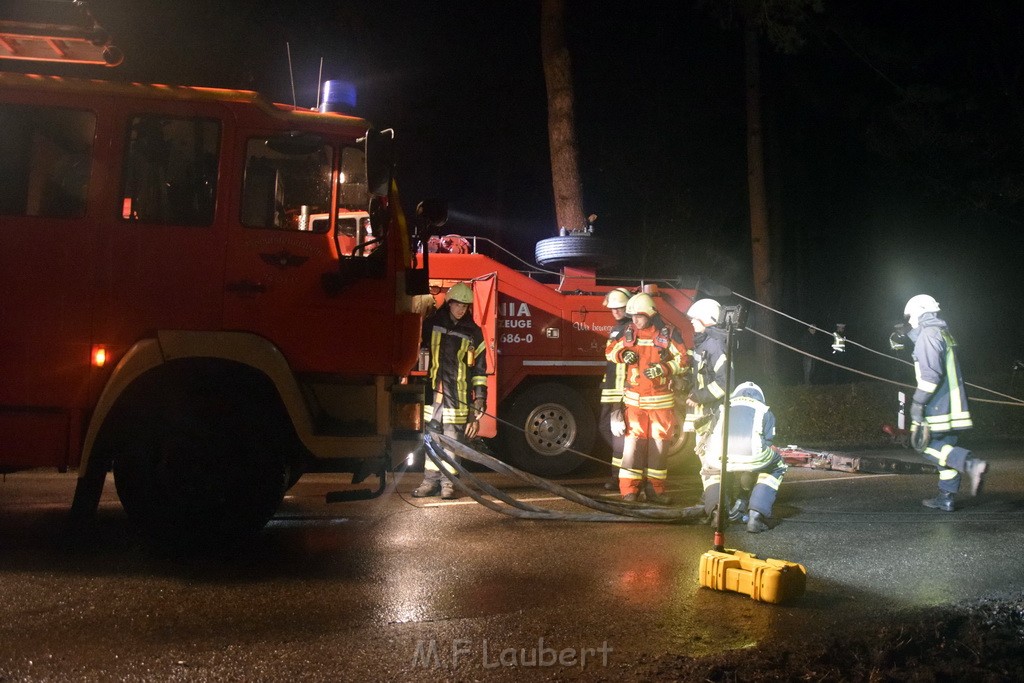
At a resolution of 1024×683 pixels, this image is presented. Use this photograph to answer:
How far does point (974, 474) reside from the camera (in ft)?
24.8

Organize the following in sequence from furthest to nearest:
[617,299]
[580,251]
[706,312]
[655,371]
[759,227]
→ [759,227] → [580,251] → [617,299] → [655,371] → [706,312]

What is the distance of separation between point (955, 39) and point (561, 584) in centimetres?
1549

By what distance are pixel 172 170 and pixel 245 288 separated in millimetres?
843

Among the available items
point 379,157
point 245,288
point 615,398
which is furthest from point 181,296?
point 615,398

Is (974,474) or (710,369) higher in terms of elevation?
(710,369)

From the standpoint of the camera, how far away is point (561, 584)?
547 centimetres

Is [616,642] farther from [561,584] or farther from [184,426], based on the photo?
[184,426]

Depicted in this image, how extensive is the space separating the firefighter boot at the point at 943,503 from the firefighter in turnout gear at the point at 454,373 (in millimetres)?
3791

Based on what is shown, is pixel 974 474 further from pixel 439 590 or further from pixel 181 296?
pixel 181 296

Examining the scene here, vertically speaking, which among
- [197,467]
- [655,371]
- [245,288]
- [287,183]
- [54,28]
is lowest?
[197,467]

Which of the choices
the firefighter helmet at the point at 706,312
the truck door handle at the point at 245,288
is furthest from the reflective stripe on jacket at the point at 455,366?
the truck door handle at the point at 245,288

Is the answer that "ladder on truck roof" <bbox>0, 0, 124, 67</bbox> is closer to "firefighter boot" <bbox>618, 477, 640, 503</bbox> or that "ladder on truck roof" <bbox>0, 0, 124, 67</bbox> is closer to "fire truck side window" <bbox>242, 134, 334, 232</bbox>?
"fire truck side window" <bbox>242, 134, 334, 232</bbox>

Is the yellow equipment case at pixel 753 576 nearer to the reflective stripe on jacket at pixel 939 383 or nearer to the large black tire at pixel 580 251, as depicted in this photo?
the reflective stripe on jacket at pixel 939 383

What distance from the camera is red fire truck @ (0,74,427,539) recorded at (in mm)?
5734
